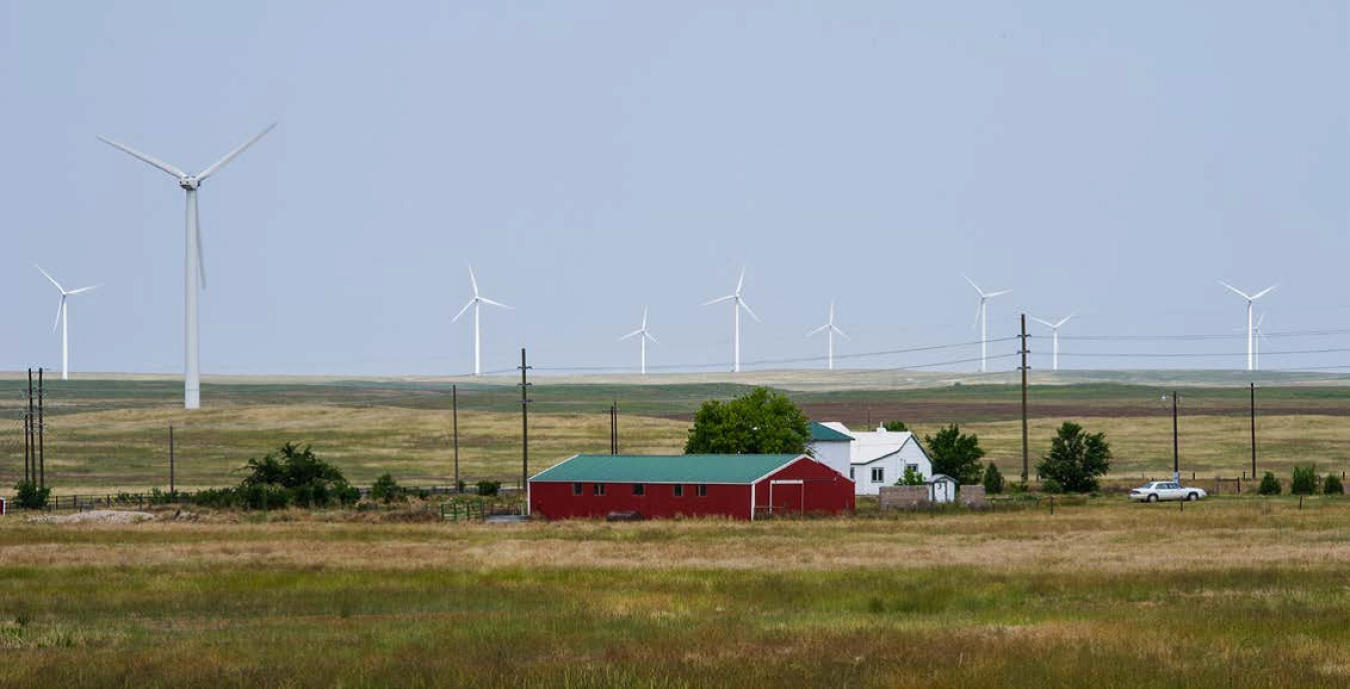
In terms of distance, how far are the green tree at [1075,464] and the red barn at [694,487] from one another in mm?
15744

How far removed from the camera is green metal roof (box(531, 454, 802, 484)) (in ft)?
258

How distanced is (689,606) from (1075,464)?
6155cm

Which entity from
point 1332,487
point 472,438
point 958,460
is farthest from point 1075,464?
point 472,438

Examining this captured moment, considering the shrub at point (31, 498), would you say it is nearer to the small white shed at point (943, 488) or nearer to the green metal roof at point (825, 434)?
the green metal roof at point (825, 434)

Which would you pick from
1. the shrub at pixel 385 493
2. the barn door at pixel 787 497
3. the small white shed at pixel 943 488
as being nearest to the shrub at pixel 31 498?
the shrub at pixel 385 493

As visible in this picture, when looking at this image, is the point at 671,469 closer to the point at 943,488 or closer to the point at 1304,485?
the point at 943,488

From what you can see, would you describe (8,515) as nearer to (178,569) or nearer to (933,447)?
(178,569)

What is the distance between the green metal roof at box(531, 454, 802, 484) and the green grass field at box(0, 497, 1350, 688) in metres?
13.0

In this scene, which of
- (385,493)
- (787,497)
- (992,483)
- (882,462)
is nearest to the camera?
(787,497)

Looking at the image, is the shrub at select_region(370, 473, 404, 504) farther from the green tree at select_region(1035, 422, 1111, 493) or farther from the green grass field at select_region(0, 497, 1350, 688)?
the green tree at select_region(1035, 422, 1111, 493)

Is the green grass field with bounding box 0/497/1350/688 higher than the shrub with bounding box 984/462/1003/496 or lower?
higher

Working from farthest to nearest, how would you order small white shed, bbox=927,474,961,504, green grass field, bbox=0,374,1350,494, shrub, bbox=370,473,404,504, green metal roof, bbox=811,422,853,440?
green grass field, bbox=0,374,1350,494 → green metal roof, bbox=811,422,853,440 → small white shed, bbox=927,474,961,504 → shrub, bbox=370,473,404,504

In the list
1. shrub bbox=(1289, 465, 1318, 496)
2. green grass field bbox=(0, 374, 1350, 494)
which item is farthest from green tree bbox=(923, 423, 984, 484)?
shrub bbox=(1289, 465, 1318, 496)

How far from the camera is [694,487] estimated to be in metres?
78.3
